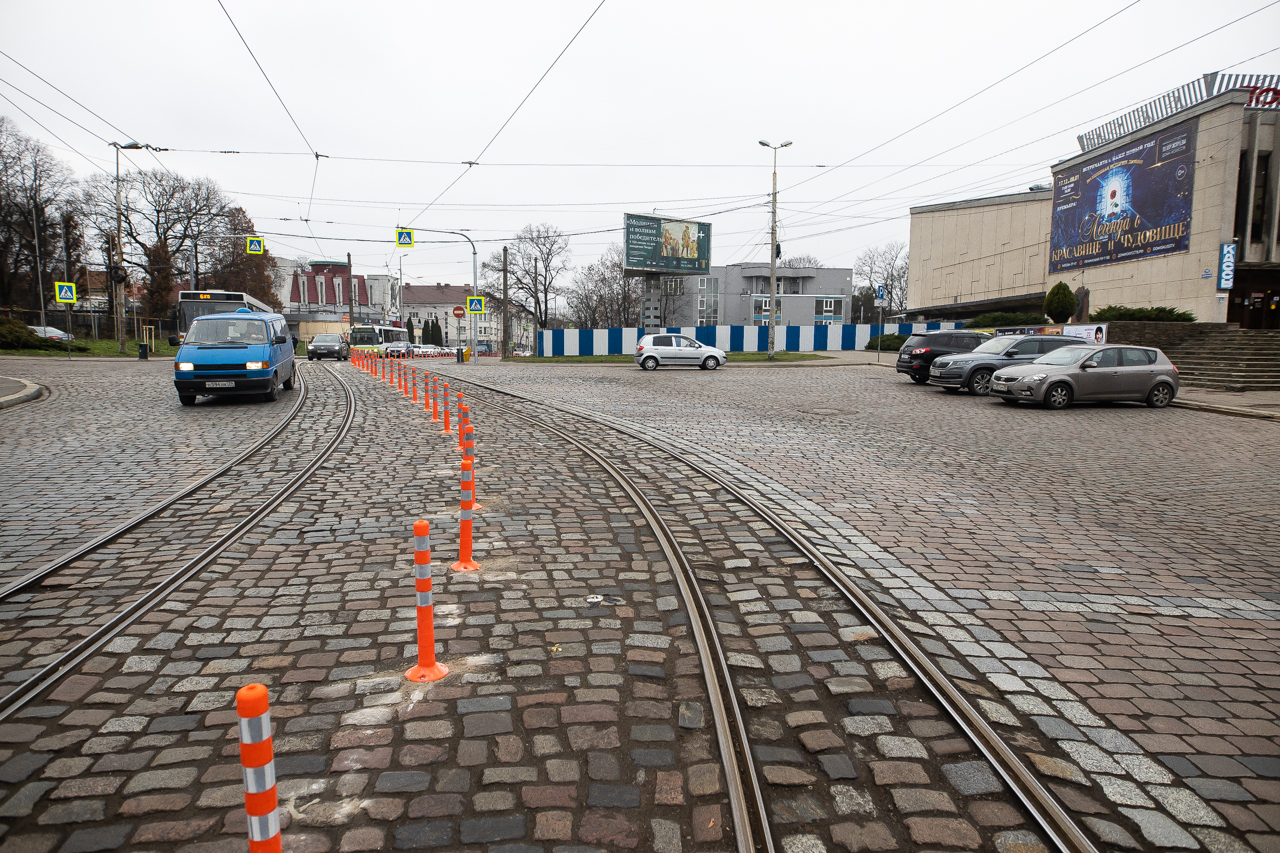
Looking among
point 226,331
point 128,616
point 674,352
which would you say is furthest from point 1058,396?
point 226,331

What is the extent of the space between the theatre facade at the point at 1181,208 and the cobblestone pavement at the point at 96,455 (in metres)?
29.2

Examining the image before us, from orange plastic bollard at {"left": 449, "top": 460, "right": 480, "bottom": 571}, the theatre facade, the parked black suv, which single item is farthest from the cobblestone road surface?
the theatre facade

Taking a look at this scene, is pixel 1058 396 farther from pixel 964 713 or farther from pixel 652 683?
pixel 652 683

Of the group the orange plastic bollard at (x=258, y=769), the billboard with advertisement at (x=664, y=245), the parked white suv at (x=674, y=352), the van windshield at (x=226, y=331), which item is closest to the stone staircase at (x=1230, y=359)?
the parked white suv at (x=674, y=352)

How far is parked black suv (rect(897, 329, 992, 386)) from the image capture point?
72.7 feet

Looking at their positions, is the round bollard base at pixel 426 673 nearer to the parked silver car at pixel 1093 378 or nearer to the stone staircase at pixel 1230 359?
the parked silver car at pixel 1093 378

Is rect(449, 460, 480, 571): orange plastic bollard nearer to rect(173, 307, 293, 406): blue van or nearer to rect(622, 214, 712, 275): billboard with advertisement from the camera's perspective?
rect(173, 307, 293, 406): blue van

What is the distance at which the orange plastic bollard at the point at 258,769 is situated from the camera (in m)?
1.97

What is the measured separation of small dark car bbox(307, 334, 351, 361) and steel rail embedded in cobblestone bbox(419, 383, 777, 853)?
40275 millimetres

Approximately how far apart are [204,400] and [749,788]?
670 inches

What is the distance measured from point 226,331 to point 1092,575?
51.8 feet

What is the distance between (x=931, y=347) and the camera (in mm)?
22438

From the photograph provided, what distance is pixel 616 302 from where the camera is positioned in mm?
75125

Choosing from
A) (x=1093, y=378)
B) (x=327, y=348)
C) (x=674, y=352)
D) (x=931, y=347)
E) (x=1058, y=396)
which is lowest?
(x=1058, y=396)
